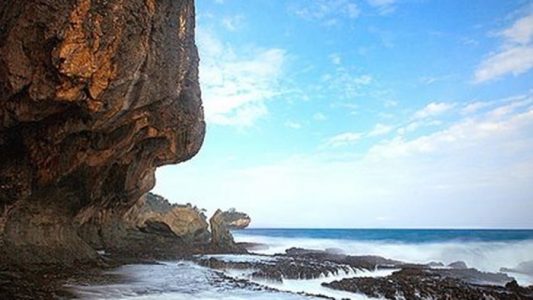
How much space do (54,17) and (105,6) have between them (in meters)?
1.33

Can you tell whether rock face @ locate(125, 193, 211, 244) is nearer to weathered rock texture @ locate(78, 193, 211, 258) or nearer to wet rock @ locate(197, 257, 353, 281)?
weathered rock texture @ locate(78, 193, 211, 258)

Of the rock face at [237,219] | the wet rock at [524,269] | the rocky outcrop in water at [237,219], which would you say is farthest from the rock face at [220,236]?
the rock face at [237,219]

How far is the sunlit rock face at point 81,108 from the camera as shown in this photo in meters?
11.4

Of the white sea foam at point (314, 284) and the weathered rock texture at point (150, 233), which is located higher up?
the weathered rock texture at point (150, 233)

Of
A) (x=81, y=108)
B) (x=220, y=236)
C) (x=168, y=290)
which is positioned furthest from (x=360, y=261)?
(x=81, y=108)

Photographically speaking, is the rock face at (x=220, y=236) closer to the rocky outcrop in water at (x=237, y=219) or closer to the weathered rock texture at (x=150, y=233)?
the weathered rock texture at (x=150, y=233)

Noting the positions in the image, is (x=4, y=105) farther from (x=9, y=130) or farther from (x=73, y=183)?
(x=73, y=183)

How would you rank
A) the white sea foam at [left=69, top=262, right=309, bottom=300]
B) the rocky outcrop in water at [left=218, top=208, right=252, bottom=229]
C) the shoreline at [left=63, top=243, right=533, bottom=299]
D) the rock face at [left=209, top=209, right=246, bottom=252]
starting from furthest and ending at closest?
the rocky outcrop in water at [left=218, top=208, right=252, bottom=229] → the rock face at [left=209, top=209, right=246, bottom=252] → the shoreline at [left=63, top=243, right=533, bottom=299] → the white sea foam at [left=69, top=262, right=309, bottom=300]

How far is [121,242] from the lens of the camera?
3262 cm

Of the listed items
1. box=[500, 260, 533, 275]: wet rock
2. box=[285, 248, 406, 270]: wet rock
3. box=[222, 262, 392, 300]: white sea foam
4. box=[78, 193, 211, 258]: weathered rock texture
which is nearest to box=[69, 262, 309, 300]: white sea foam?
box=[222, 262, 392, 300]: white sea foam

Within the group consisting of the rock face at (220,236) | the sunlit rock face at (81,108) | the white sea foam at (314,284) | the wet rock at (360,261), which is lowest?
the white sea foam at (314,284)

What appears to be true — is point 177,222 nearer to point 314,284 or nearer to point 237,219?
point 314,284

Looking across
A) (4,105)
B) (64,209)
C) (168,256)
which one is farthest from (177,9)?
(168,256)

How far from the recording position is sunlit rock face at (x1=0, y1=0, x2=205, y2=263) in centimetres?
1140
